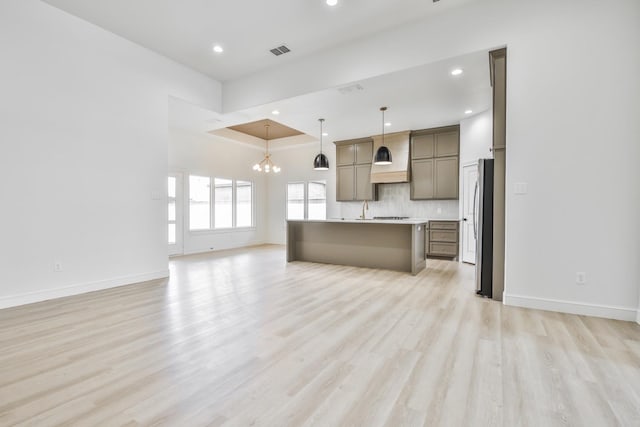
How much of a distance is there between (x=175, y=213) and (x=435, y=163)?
6.49m

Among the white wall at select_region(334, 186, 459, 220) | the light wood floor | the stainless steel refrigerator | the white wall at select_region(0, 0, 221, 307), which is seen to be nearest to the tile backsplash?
the white wall at select_region(334, 186, 459, 220)

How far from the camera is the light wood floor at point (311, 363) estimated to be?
158cm

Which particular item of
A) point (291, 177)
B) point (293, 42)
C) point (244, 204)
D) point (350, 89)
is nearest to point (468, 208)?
point (350, 89)

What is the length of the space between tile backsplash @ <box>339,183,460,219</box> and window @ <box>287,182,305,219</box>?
141 centimetres

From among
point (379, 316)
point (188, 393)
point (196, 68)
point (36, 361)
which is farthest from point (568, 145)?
point (196, 68)

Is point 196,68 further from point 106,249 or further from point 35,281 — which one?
point 35,281

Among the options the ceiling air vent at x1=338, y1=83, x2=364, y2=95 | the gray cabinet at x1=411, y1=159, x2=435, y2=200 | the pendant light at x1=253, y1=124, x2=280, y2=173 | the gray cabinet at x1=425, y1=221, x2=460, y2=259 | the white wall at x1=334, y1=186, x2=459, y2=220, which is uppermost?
the ceiling air vent at x1=338, y1=83, x2=364, y2=95

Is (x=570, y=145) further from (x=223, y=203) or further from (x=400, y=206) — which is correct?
(x=223, y=203)

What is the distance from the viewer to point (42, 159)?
3.60 meters

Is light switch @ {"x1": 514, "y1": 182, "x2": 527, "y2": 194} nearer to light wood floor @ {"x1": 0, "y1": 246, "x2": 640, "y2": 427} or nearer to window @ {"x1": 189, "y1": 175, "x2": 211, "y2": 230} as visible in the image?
light wood floor @ {"x1": 0, "y1": 246, "x2": 640, "y2": 427}

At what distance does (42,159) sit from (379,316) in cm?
439

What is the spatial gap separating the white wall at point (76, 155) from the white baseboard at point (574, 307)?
506 centimetres

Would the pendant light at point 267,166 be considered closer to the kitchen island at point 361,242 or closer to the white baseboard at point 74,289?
the kitchen island at point 361,242

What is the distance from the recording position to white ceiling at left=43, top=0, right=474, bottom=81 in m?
3.61
